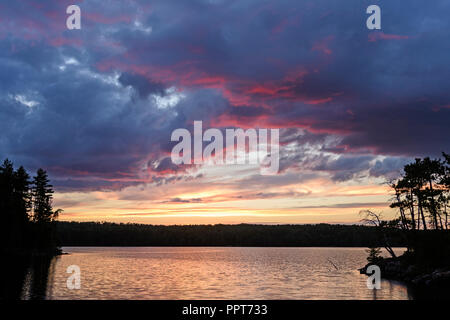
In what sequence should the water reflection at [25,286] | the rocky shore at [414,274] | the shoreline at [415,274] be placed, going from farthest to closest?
the rocky shore at [414,274] → the shoreline at [415,274] → the water reflection at [25,286]

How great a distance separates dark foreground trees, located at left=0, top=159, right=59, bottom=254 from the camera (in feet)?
262

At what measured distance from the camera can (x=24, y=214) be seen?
92125mm

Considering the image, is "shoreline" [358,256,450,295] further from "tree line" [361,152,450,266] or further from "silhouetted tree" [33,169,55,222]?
"silhouetted tree" [33,169,55,222]

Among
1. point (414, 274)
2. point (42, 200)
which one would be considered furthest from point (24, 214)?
point (414, 274)

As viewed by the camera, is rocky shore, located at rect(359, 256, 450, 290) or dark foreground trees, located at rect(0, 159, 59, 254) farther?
dark foreground trees, located at rect(0, 159, 59, 254)

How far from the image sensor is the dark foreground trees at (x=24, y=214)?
79.8m

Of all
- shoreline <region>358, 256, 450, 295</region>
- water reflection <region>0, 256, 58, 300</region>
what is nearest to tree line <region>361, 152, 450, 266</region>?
shoreline <region>358, 256, 450, 295</region>

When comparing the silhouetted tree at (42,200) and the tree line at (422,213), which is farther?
the silhouetted tree at (42,200)

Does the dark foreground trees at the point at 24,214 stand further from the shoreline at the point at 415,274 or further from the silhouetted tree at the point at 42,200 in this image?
the shoreline at the point at 415,274

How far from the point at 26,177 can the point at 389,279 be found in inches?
3301

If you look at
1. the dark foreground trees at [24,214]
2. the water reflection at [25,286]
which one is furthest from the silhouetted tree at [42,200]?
the water reflection at [25,286]
